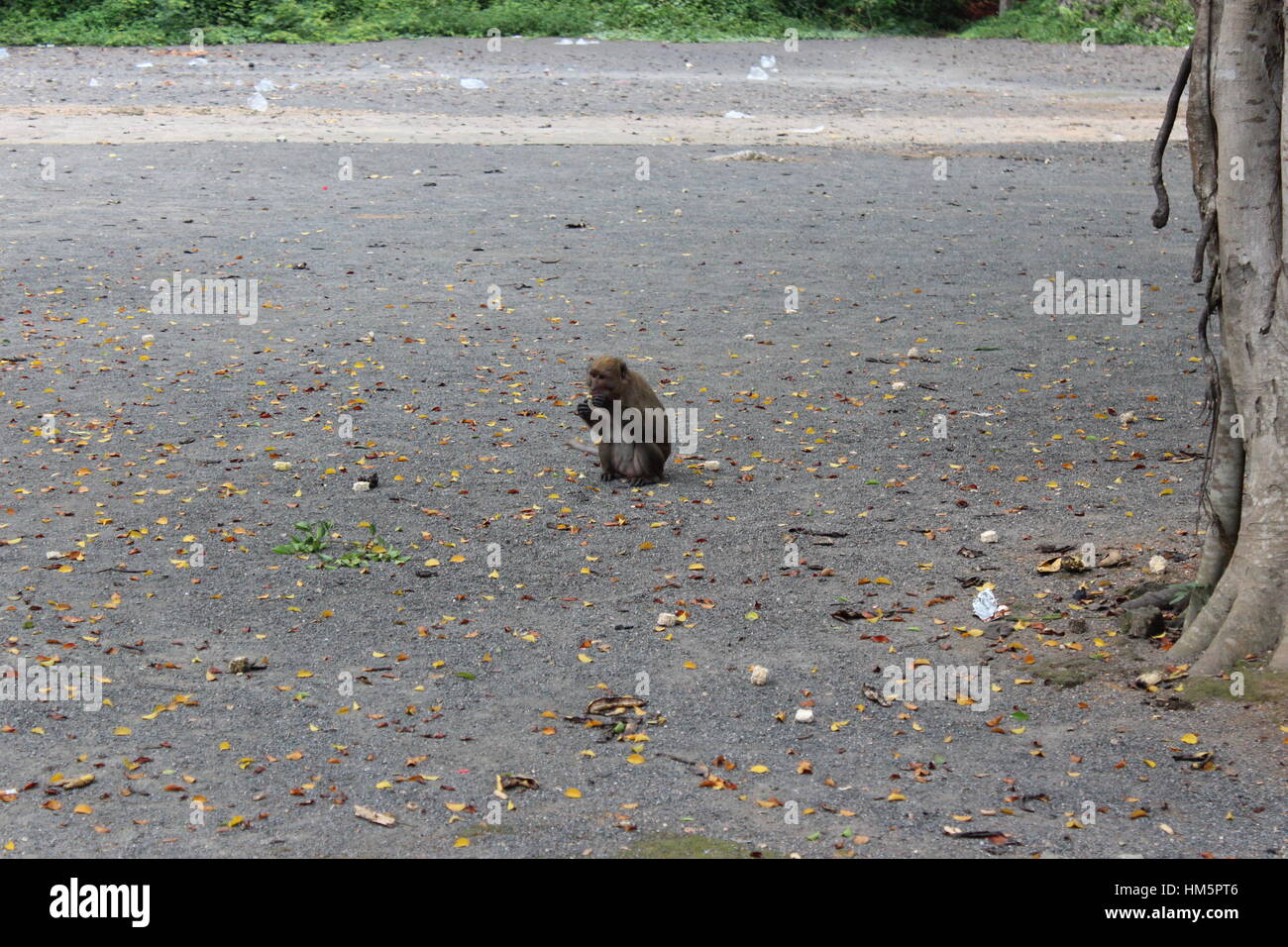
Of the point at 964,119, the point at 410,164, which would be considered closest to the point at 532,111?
the point at 410,164

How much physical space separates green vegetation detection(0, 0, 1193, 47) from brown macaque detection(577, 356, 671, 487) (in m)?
21.4

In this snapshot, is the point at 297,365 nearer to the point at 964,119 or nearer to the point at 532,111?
the point at 532,111

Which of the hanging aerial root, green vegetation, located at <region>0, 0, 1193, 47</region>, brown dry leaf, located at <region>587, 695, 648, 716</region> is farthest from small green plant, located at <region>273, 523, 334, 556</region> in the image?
green vegetation, located at <region>0, 0, 1193, 47</region>

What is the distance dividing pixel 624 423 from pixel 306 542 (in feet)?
6.52

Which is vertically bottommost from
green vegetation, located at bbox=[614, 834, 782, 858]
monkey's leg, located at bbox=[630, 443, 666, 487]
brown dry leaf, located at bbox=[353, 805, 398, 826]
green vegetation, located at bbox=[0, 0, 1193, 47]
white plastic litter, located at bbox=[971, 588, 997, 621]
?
brown dry leaf, located at bbox=[353, 805, 398, 826]

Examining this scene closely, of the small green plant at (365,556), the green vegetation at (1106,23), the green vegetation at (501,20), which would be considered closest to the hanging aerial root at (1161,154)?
the small green plant at (365,556)

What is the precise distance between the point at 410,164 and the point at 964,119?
9152 millimetres

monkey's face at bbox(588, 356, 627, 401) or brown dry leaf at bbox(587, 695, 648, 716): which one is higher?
monkey's face at bbox(588, 356, 627, 401)

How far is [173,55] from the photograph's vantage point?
83.4ft

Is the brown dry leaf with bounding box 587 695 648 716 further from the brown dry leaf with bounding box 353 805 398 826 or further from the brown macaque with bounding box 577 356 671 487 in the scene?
the brown macaque with bounding box 577 356 671 487

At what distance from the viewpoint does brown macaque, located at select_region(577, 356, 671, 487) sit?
8.24 meters

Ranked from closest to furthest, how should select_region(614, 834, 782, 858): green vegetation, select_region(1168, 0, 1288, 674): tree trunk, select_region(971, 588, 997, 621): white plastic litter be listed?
select_region(614, 834, 782, 858): green vegetation
select_region(1168, 0, 1288, 674): tree trunk
select_region(971, 588, 997, 621): white plastic litter

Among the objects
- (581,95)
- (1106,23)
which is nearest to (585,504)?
(581,95)

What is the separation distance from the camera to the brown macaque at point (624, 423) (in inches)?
324
